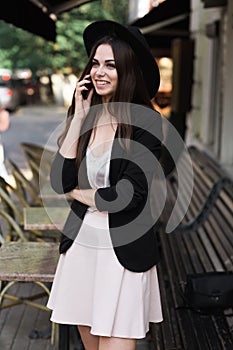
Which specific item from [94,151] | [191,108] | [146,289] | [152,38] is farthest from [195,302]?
[152,38]

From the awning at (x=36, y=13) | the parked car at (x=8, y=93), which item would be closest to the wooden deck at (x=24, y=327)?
the awning at (x=36, y=13)

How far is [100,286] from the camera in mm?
2760

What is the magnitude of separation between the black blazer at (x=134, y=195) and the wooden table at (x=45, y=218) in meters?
1.45

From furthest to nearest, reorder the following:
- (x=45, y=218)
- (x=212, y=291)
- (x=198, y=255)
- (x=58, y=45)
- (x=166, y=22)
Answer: (x=58, y=45), (x=166, y=22), (x=198, y=255), (x=45, y=218), (x=212, y=291)

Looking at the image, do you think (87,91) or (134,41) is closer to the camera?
(134,41)

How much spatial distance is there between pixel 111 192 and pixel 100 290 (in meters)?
0.41

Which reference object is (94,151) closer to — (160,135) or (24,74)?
(160,135)

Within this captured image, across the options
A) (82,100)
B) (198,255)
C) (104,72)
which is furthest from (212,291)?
(104,72)

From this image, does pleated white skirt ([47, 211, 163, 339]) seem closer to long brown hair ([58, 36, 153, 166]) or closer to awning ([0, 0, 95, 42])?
long brown hair ([58, 36, 153, 166])

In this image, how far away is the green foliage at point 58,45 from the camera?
93.5 feet

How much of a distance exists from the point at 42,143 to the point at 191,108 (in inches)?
269

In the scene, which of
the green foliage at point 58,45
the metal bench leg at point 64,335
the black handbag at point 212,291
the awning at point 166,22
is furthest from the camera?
the green foliage at point 58,45

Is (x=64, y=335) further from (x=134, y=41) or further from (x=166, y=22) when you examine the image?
(x=166, y=22)

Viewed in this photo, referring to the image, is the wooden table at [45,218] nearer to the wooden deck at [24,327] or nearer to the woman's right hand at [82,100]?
the wooden deck at [24,327]
